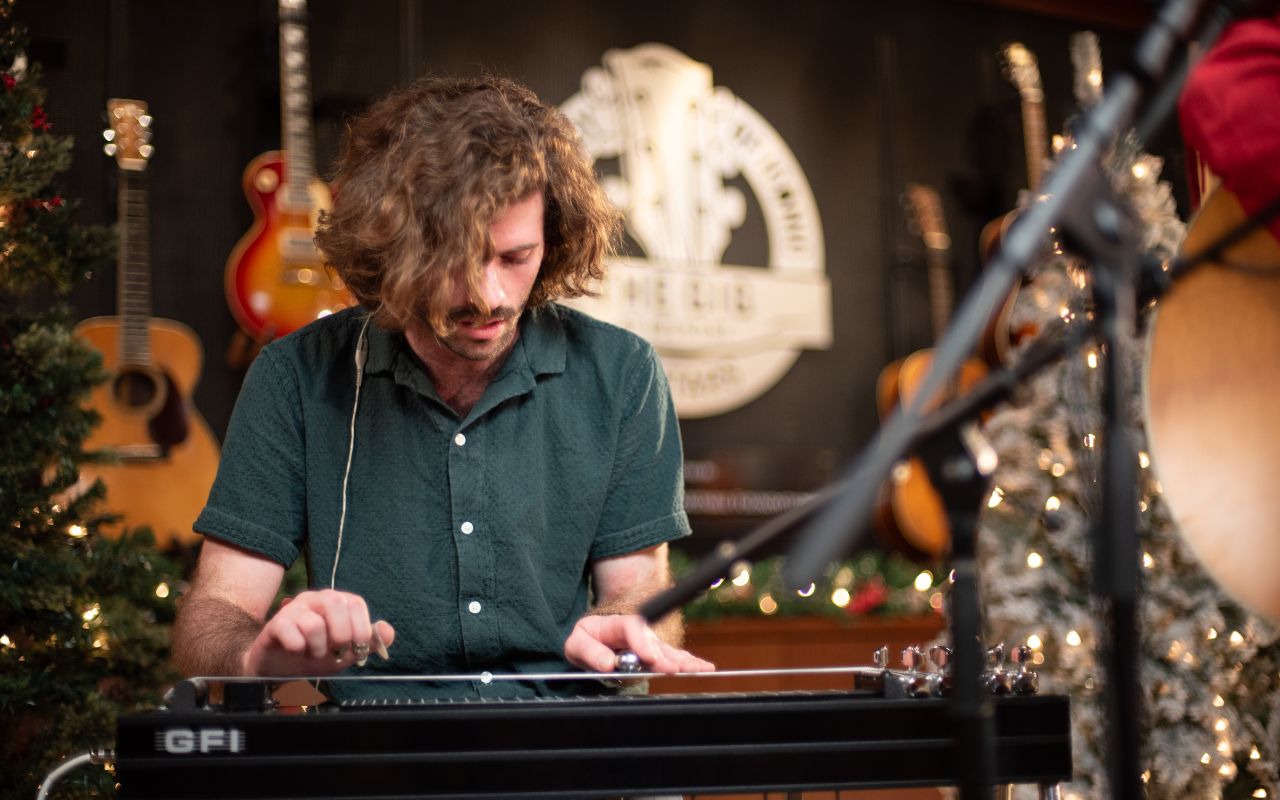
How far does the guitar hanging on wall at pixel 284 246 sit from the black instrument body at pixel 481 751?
3029 millimetres

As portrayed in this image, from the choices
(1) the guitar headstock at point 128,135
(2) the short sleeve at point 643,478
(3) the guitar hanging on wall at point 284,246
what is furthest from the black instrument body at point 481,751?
(1) the guitar headstock at point 128,135

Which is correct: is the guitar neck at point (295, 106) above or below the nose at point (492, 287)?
above

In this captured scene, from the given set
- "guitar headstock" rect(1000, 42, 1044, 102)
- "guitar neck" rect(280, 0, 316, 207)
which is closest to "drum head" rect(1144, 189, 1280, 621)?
"guitar neck" rect(280, 0, 316, 207)

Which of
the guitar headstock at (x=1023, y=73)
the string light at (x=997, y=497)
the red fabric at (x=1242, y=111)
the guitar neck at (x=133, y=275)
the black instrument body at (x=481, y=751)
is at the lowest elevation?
the black instrument body at (x=481, y=751)

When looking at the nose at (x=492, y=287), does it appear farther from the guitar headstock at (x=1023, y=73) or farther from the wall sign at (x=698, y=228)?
the guitar headstock at (x=1023, y=73)

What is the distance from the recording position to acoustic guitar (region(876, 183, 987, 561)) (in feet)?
18.1

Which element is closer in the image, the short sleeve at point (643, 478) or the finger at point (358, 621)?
the finger at point (358, 621)

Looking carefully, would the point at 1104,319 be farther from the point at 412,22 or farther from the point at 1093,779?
the point at 412,22

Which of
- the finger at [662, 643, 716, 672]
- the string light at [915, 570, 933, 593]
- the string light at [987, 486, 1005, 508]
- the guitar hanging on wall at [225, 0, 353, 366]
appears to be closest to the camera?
the finger at [662, 643, 716, 672]

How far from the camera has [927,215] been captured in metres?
5.99

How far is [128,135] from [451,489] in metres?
2.64

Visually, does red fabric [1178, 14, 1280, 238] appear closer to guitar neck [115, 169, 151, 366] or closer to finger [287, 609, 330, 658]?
finger [287, 609, 330, 658]

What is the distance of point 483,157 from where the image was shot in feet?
6.59

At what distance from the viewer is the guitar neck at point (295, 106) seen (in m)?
4.38
